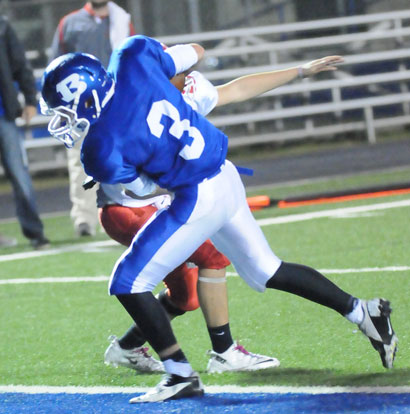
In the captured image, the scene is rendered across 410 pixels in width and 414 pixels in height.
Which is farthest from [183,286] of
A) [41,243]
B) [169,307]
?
[41,243]

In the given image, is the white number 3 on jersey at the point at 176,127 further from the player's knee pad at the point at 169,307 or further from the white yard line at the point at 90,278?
the white yard line at the point at 90,278

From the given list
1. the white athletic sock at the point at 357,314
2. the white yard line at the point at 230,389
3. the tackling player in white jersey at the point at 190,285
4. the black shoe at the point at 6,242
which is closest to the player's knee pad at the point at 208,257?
the tackling player in white jersey at the point at 190,285

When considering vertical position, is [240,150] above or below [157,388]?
below

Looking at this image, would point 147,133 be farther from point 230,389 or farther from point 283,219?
point 283,219

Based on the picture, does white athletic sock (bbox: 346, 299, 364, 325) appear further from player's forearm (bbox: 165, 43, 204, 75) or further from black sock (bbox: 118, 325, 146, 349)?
player's forearm (bbox: 165, 43, 204, 75)

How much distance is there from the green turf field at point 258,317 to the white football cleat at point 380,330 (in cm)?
9

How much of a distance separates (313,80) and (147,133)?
44.0ft

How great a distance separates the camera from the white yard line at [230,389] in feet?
15.0

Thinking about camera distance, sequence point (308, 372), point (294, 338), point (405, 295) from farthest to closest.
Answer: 1. point (405, 295)
2. point (294, 338)
3. point (308, 372)

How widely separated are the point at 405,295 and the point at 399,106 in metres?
11.9

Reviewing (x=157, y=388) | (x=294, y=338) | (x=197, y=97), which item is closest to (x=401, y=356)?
(x=294, y=338)

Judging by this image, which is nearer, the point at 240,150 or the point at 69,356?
the point at 69,356

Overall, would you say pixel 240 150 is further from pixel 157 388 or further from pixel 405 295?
pixel 157 388

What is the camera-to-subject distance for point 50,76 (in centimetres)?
455
